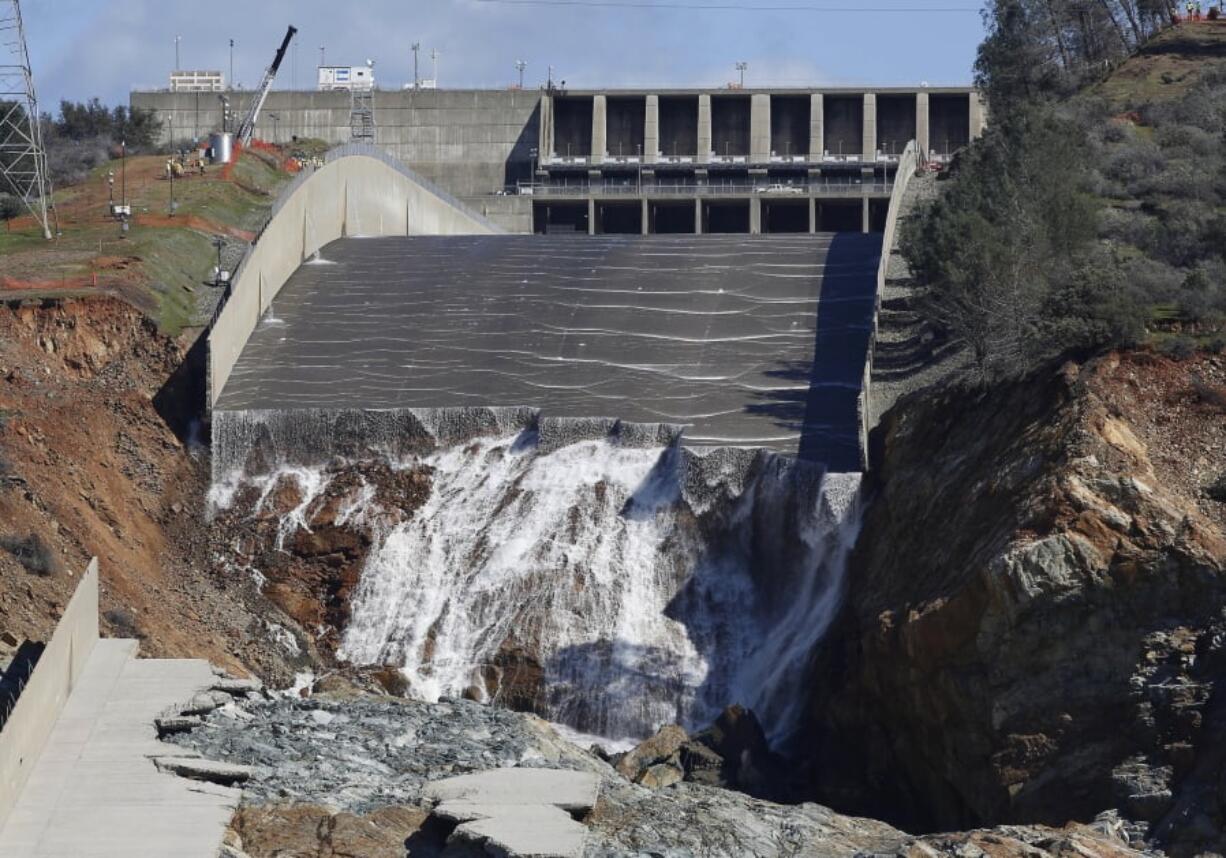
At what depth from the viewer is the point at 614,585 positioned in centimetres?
4681

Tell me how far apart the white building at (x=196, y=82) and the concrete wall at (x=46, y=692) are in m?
68.0

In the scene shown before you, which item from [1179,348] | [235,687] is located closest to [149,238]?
[235,687]

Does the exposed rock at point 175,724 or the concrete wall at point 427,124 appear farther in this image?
the concrete wall at point 427,124

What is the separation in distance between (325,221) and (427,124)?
3497 centimetres

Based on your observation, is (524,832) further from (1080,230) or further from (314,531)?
(1080,230)

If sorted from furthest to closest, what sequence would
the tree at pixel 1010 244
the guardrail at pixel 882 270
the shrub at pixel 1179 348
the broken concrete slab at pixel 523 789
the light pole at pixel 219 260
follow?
the light pole at pixel 219 260 → the guardrail at pixel 882 270 → the tree at pixel 1010 244 → the shrub at pixel 1179 348 → the broken concrete slab at pixel 523 789

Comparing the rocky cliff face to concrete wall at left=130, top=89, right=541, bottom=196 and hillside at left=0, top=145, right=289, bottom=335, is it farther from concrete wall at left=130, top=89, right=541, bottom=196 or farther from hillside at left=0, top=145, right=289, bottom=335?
concrete wall at left=130, top=89, right=541, bottom=196

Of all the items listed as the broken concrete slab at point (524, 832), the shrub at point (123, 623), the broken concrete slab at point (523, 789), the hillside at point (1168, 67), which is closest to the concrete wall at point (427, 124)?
the hillside at point (1168, 67)

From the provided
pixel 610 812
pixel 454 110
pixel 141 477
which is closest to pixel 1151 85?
pixel 454 110

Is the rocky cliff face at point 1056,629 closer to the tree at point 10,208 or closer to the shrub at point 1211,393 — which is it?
the shrub at point 1211,393

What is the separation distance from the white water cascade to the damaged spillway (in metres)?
0.05

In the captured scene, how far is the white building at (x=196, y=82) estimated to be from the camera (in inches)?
4016

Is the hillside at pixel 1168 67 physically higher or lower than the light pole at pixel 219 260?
higher

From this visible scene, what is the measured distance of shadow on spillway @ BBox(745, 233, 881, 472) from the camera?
157 feet
